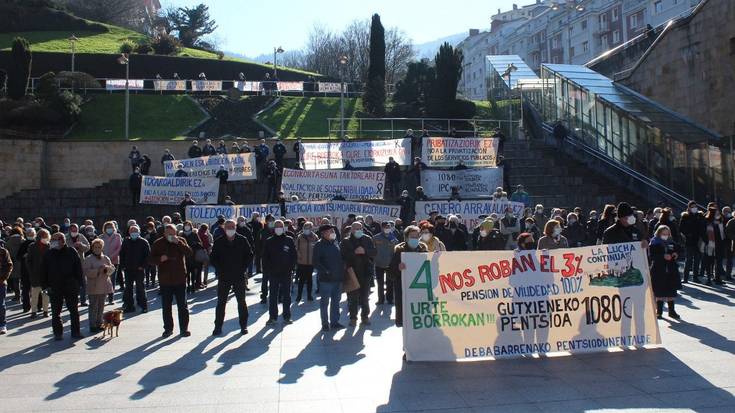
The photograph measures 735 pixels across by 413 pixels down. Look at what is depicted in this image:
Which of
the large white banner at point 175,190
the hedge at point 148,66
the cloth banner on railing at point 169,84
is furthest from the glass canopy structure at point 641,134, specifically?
the hedge at point 148,66

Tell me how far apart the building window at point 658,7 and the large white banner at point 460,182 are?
180ft

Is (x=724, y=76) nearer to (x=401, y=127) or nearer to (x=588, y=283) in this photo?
(x=401, y=127)

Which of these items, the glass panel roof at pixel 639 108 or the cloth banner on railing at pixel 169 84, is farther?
the cloth banner on railing at pixel 169 84

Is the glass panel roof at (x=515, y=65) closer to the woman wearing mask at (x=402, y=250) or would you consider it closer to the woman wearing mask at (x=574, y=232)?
the woman wearing mask at (x=574, y=232)

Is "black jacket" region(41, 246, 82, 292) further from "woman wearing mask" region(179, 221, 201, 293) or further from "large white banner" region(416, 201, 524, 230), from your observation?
"large white banner" region(416, 201, 524, 230)

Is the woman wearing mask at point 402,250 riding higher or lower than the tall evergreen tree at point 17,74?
lower

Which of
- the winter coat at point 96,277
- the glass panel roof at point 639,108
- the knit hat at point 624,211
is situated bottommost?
the winter coat at point 96,277

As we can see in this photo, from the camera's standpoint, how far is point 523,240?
388 inches

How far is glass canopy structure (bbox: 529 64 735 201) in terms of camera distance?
81.9 feet

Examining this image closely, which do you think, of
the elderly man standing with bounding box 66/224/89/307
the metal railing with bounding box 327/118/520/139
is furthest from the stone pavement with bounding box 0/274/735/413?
the metal railing with bounding box 327/118/520/139

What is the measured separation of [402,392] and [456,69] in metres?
37.9

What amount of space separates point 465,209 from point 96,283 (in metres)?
12.6

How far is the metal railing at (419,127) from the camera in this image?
36.4 m

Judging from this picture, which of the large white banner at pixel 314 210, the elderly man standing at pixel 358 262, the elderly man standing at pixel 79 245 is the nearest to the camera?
the elderly man standing at pixel 358 262
